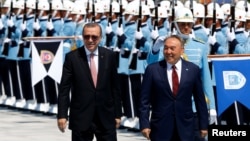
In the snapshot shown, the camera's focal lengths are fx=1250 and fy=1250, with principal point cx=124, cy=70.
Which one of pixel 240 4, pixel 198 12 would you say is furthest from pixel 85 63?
pixel 240 4

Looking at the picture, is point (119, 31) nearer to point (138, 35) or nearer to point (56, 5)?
point (138, 35)

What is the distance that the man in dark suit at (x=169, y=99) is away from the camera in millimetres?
10219

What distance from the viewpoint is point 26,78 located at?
21078mm

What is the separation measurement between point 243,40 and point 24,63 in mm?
5339

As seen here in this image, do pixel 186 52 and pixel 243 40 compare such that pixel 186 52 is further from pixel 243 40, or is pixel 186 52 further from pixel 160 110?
pixel 243 40

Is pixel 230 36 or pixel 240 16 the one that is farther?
pixel 240 16

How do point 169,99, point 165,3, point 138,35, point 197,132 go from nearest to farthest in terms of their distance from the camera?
point 169,99, point 197,132, point 138,35, point 165,3

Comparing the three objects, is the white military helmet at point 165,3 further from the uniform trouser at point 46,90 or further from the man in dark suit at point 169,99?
the man in dark suit at point 169,99

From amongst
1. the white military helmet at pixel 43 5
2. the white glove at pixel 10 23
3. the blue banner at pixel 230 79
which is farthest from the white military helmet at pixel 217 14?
the white glove at pixel 10 23

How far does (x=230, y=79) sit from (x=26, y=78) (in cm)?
698

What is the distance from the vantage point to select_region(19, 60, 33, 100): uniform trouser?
20984 mm

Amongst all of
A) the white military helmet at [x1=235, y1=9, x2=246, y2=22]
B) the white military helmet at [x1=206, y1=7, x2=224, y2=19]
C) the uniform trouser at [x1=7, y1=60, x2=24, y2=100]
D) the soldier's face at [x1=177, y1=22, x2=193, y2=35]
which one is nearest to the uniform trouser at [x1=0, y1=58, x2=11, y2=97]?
the uniform trouser at [x1=7, y1=60, x2=24, y2=100]

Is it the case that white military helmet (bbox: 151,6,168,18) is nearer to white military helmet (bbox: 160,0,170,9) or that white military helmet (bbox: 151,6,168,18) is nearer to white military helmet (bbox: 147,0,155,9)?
white military helmet (bbox: 147,0,155,9)

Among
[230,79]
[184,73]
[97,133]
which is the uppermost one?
[184,73]
